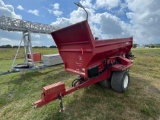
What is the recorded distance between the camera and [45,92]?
8.87ft

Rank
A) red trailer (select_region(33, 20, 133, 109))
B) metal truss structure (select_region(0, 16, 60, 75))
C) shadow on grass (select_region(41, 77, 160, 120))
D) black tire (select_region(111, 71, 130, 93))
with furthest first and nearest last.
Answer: metal truss structure (select_region(0, 16, 60, 75)) < black tire (select_region(111, 71, 130, 93)) < shadow on grass (select_region(41, 77, 160, 120)) < red trailer (select_region(33, 20, 133, 109))


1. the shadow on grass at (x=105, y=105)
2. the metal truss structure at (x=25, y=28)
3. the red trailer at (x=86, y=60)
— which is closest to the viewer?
the red trailer at (x=86, y=60)

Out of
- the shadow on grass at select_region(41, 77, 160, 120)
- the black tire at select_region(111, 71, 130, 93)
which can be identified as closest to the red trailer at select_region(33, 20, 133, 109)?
the black tire at select_region(111, 71, 130, 93)

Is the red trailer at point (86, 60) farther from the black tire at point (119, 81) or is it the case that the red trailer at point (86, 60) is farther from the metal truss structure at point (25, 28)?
the metal truss structure at point (25, 28)

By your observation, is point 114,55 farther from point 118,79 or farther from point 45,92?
point 45,92

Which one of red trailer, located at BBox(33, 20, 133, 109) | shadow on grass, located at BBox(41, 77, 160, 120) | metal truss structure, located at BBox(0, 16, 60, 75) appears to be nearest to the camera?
red trailer, located at BBox(33, 20, 133, 109)

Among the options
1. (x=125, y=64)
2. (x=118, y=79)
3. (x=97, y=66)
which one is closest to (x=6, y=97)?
(x=97, y=66)

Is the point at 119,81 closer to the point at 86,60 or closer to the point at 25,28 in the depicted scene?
the point at 86,60

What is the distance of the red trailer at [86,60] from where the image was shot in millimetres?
2947

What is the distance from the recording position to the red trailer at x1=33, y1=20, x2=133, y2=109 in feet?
9.67

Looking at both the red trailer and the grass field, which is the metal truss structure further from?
the red trailer

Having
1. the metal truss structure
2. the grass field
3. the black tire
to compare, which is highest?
the metal truss structure

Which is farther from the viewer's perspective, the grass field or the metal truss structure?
the metal truss structure

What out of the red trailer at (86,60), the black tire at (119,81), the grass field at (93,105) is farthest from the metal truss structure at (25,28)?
the black tire at (119,81)
